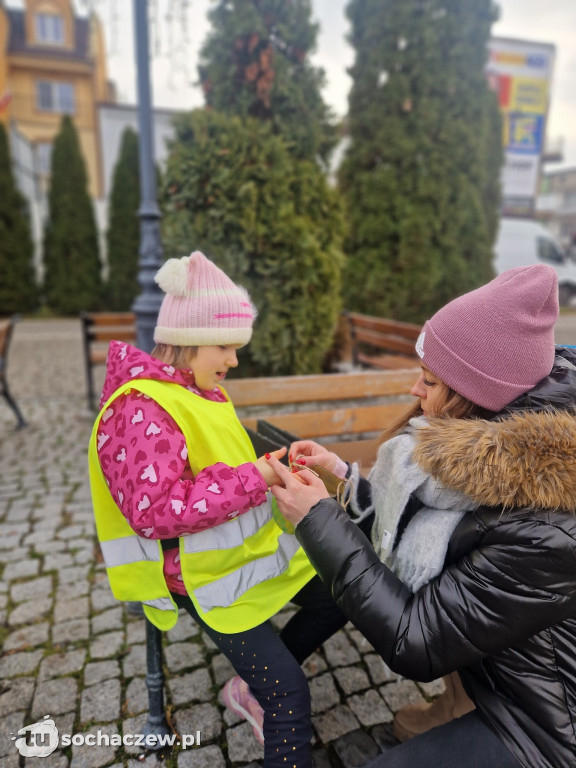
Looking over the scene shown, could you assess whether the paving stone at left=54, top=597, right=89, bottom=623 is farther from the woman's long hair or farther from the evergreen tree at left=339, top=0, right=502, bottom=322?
the evergreen tree at left=339, top=0, right=502, bottom=322

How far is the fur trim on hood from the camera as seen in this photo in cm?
109

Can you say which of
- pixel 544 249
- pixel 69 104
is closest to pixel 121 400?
pixel 544 249

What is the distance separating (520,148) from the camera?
1586 cm

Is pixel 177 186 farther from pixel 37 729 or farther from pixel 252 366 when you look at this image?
pixel 37 729

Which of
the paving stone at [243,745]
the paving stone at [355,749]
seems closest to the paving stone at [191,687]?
the paving stone at [243,745]

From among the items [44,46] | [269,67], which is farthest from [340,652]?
[44,46]

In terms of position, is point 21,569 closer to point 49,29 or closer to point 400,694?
point 400,694

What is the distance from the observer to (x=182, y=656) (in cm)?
224

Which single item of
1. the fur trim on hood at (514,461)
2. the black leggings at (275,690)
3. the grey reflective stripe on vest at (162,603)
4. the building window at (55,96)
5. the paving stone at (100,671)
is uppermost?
the building window at (55,96)

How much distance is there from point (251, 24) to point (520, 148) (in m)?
15.1

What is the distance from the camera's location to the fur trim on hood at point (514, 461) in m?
1.09

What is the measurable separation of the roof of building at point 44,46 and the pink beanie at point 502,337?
27660 millimetres

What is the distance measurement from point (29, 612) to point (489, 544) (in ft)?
7.72

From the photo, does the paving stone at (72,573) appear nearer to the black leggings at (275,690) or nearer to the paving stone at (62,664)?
the paving stone at (62,664)
